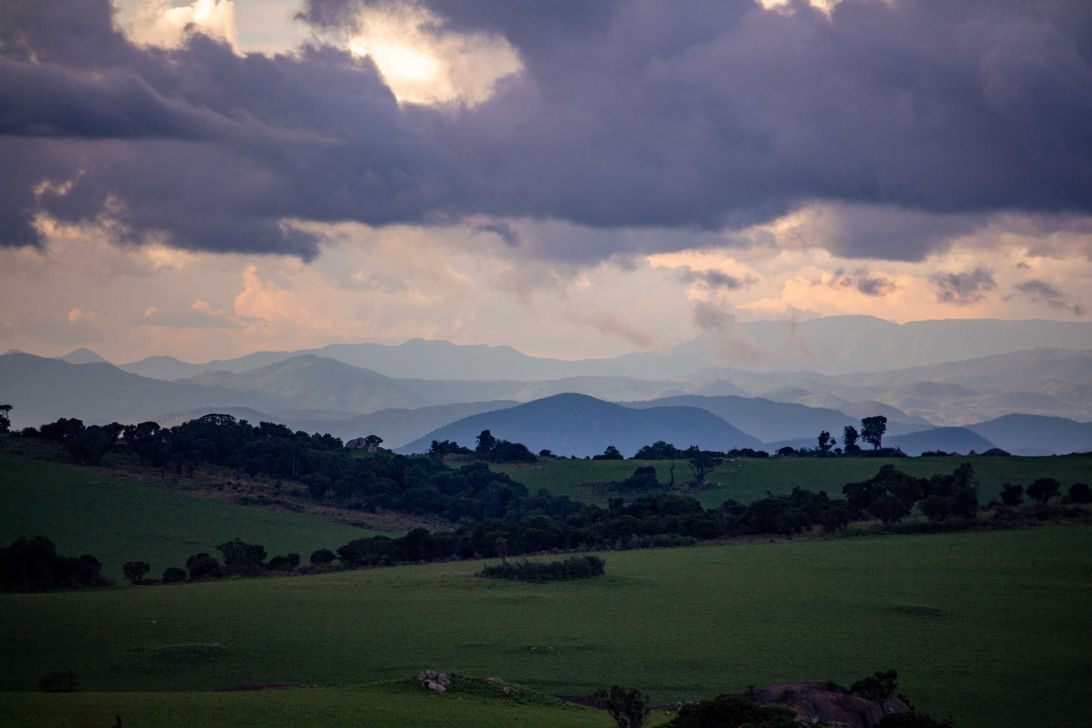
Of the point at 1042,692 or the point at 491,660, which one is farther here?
the point at 491,660

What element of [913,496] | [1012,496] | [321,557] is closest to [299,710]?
[321,557]

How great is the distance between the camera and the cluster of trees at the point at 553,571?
65.8 metres

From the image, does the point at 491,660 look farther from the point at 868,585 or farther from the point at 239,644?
the point at 868,585

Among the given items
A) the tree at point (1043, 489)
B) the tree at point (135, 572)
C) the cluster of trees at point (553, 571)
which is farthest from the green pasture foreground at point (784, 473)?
the tree at point (135, 572)

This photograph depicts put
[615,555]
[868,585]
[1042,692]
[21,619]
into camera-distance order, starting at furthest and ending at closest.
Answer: [615,555], [868,585], [21,619], [1042,692]

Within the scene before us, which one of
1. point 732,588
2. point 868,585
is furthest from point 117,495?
point 868,585

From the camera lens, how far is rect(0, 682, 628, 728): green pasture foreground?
28.1 metres

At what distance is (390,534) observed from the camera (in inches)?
4363

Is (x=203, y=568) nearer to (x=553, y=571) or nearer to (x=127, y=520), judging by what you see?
(x=553, y=571)

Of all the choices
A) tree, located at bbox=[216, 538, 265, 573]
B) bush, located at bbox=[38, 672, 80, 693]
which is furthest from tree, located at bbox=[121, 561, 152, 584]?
bush, located at bbox=[38, 672, 80, 693]

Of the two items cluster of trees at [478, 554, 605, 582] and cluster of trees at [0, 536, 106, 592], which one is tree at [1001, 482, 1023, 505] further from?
cluster of trees at [0, 536, 106, 592]

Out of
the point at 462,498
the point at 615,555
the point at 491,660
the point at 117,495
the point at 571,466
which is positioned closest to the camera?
the point at 491,660

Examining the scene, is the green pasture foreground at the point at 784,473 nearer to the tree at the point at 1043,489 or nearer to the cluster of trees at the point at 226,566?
the tree at the point at 1043,489

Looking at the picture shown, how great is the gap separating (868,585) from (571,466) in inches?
3852
